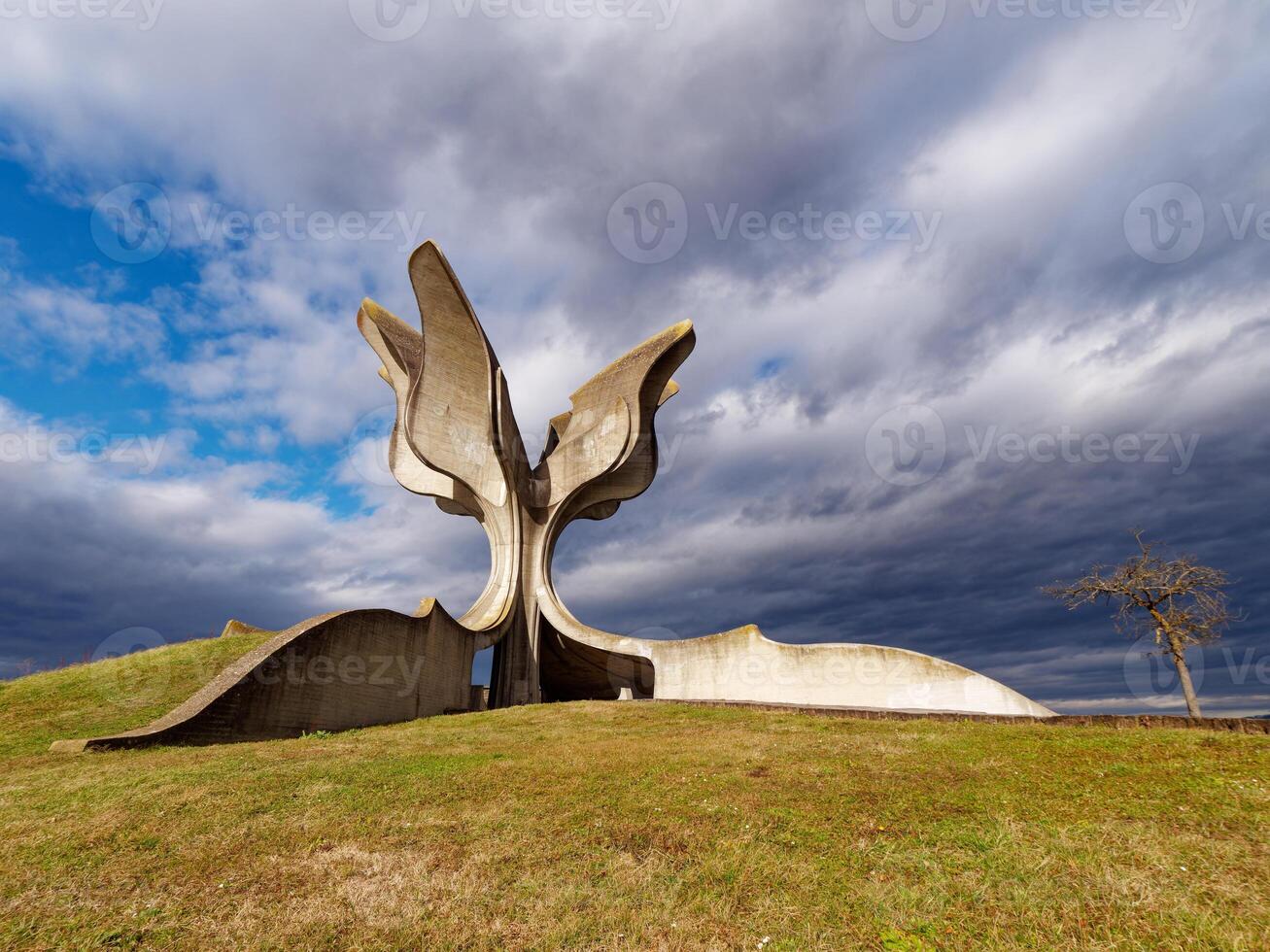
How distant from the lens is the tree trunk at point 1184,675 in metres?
12.9

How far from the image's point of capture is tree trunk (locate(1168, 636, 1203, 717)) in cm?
1291

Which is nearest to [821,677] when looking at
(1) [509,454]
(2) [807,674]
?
(2) [807,674]

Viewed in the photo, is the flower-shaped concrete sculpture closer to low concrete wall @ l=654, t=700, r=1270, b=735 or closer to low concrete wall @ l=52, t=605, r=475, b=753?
low concrete wall @ l=52, t=605, r=475, b=753

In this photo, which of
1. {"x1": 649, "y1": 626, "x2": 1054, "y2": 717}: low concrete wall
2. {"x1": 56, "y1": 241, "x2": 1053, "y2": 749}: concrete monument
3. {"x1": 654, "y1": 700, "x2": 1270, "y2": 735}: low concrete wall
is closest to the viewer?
{"x1": 654, "y1": 700, "x2": 1270, "y2": 735}: low concrete wall

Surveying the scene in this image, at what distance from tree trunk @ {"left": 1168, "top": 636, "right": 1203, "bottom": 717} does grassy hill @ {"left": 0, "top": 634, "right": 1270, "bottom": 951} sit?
18.4 ft

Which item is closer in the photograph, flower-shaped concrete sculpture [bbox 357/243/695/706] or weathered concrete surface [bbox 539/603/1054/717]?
weathered concrete surface [bbox 539/603/1054/717]

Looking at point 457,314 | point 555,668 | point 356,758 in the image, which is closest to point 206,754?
point 356,758

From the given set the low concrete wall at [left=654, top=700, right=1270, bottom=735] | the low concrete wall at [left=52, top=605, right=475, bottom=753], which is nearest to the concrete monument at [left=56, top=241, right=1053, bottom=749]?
the low concrete wall at [left=52, top=605, right=475, bottom=753]

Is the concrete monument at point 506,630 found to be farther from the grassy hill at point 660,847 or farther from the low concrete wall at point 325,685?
the grassy hill at point 660,847

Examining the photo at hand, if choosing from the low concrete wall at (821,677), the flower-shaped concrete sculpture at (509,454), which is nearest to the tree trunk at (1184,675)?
the low concrete wall at (821,677)

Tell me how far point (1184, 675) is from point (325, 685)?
17755 mm

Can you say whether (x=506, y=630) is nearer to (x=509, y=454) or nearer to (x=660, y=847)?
(x=509, y=454)

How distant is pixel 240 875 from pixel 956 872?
511 cm

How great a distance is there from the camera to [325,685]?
511 inches
